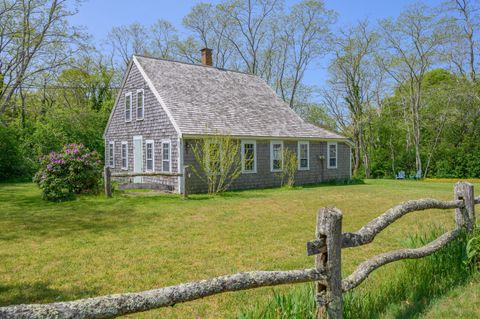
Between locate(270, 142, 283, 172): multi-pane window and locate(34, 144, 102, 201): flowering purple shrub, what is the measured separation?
27.7 ft

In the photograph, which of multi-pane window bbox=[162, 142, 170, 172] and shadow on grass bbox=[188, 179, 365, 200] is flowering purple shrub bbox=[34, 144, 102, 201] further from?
shadow on grass bbox=[188, 179, 365, 200]

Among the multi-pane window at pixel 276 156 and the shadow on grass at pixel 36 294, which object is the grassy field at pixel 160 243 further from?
the multi-pane window at pixel 276 156

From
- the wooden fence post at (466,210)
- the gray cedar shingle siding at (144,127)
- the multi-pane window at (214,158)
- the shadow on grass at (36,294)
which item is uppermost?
the gray cedar shingle siding at (144,127)

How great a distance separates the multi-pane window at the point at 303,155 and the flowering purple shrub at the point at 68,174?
414 inches

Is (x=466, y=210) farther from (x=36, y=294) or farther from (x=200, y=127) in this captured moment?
(x=200, y=127)

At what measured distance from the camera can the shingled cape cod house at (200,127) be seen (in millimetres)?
17047

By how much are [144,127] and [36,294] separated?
586 inches

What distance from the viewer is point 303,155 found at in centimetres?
2084

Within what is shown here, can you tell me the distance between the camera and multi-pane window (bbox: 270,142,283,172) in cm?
1938

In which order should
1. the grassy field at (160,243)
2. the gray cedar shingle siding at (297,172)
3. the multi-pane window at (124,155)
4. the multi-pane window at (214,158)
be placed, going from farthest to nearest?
the multi-pane window at (124,155) → the gray cedar shingle siding at (297,172) → the multi-pane window at (214,158) → the grassy field at (160,243)

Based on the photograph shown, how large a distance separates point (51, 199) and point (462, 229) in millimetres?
13246

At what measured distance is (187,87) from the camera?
19.5 m

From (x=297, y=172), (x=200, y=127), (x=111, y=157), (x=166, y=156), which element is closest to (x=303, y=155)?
(x=297, y=172)

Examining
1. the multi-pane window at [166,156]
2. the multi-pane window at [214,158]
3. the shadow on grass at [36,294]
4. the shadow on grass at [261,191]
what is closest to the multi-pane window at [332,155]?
the shadow on grass at [261,191]
